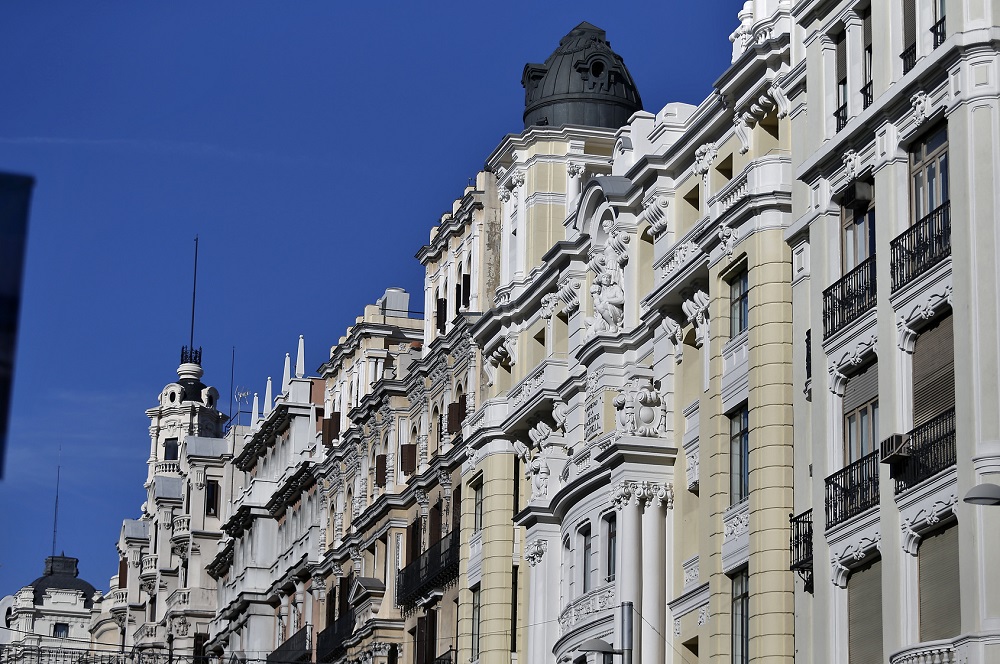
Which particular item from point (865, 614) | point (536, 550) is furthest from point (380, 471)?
point (865, 614)

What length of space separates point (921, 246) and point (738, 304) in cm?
906

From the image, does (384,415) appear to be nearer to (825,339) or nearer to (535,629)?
(535,629)

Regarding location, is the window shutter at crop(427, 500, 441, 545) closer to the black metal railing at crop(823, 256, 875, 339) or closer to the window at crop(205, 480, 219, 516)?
the black metal railing at crop(823, 256, 875, 339)

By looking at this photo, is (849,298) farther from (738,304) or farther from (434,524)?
(434,524)

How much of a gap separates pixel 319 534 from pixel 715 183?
39200 mm

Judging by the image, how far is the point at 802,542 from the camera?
1163 inches

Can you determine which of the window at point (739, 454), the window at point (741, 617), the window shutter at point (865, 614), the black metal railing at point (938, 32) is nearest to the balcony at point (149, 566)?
the window at point (739, 454)

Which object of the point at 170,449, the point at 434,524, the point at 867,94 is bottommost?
the point at 434,524

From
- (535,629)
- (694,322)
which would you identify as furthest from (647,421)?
(535,629)

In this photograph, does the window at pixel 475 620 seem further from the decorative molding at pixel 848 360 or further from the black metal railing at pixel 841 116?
the black metal railing at pixel 841 116

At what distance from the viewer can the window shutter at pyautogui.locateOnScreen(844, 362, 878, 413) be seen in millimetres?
27469

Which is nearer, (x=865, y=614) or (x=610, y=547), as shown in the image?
(x=865, y=614)

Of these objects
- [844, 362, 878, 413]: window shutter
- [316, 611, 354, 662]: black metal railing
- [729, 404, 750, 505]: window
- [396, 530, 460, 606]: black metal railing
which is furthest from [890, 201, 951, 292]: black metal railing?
[316, 611, 354, 662]: black metal railing

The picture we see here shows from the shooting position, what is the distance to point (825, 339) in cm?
2925
